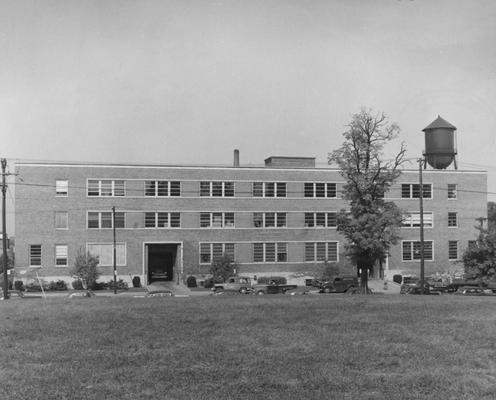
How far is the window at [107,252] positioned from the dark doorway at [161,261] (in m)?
3.47

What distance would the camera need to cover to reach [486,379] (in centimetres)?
1088

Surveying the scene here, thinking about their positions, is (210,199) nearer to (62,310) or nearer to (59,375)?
(62,310)

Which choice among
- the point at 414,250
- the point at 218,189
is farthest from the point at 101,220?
the point at 414,250

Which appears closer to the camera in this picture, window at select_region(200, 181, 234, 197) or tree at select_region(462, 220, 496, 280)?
tree at select_region(462, 220, 496, 280)

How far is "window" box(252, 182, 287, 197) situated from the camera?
74.8 metres

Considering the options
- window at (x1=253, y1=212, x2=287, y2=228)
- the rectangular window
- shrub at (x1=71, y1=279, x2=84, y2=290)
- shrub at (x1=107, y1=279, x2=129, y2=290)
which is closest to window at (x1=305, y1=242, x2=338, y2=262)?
the rectangular window

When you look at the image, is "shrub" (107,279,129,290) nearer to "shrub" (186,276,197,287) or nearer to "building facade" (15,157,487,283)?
"building facade" (15,157,487,283)

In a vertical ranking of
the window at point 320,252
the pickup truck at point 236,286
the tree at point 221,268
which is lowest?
the pickup truck at point 236,286

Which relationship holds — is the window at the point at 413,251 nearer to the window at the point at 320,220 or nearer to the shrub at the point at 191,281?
the window at the point at 320,220

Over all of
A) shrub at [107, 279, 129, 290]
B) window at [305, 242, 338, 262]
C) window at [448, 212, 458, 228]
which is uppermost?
window at [448, 212, 458, 228]

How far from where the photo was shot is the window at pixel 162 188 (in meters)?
72.1

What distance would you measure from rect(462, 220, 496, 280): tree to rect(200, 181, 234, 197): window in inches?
1047

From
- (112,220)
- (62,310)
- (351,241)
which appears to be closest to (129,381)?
(62,310)

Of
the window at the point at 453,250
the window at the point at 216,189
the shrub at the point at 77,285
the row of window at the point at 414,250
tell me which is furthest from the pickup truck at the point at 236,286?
the window at the point at 453,250
